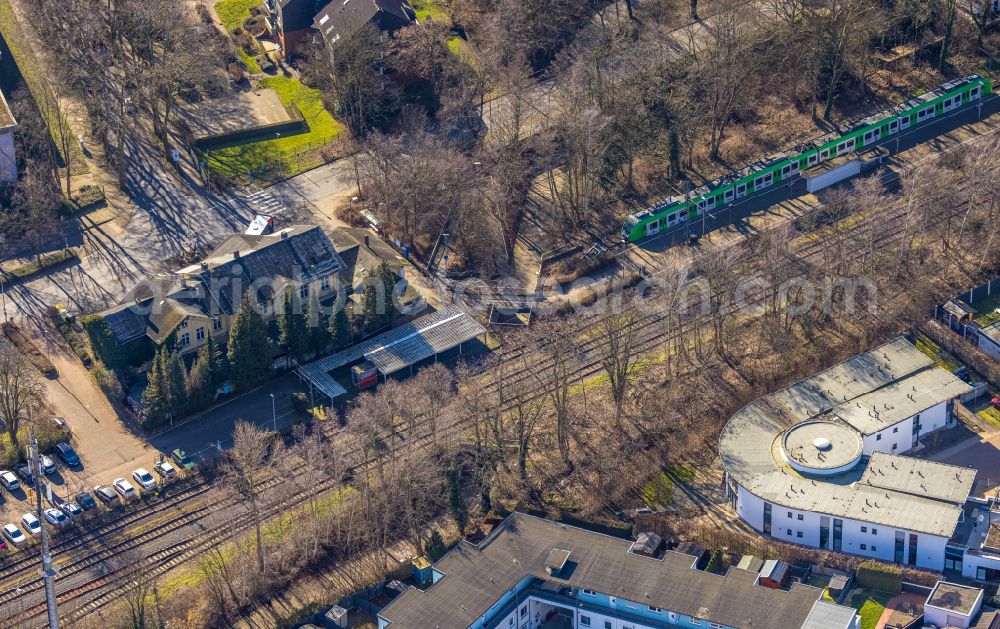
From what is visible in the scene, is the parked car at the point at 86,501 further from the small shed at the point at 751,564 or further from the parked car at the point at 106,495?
the small shed at the point at 751,564

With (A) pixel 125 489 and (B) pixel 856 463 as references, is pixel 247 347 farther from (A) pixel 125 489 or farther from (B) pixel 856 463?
(B) pixel 856 463

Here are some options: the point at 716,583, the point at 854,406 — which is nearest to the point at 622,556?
the point at 716,583

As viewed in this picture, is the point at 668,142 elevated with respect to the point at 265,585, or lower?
elevated

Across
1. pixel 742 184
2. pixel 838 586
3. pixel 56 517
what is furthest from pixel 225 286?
pixel 838 586

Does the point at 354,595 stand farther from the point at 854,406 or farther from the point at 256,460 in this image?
the point at 854,406

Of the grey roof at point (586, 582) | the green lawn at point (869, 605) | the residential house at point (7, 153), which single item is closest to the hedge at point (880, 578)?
the green lawn at point (869, 605)

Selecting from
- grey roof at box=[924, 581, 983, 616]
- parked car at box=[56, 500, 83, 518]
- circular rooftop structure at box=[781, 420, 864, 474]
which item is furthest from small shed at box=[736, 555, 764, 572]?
parked car at box=[56, 500, 83, 518]
